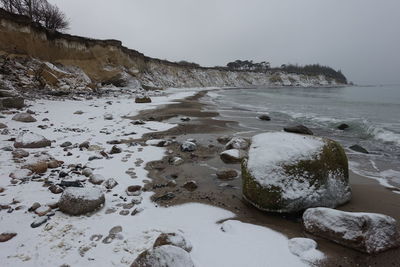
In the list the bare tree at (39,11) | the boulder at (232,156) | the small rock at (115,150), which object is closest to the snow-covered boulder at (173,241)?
the boulder at (232,156)

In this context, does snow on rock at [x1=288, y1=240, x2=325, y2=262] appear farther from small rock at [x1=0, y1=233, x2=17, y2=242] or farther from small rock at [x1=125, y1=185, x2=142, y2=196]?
small rock at [x1=0, y1=233, x2=17, y2=242]

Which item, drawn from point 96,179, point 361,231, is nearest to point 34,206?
point 96,179

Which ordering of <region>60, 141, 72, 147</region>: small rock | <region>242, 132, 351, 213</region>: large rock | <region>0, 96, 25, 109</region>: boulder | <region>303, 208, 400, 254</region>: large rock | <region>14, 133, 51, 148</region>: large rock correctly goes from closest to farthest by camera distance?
1. <region>303, 208, 400, 254</region>: large rock
2. <region>242, 132, 351, 213</region>: large rock
3. <region>14, 133, 51, 148</region>: large rock
4. <region>60, 141, 72, 147</region>: small rock
5. <region>0, 96, 25, 109</region>: boulder

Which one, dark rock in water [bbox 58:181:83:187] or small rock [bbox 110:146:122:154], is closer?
dark rock in water [bbox 58:181:83:187]

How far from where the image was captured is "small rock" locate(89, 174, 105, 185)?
4.83 m

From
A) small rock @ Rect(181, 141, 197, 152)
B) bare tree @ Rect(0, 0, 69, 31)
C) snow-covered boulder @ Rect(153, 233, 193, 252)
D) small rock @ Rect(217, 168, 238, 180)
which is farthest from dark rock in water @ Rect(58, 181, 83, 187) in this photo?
bare tree @ Rect(0, 0, 69, 31)

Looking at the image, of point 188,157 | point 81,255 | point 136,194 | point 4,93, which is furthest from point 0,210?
point 4,93

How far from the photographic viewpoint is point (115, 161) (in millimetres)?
6094

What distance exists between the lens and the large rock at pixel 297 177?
4.11 meters

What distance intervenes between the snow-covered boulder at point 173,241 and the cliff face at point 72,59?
850 inches

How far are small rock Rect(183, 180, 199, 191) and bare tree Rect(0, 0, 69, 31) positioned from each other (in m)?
36.5

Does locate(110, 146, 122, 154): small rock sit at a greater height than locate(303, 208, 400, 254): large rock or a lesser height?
lesser

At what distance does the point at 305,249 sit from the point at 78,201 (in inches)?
134

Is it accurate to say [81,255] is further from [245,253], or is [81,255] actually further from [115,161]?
[115,161]
